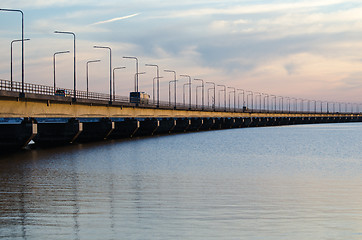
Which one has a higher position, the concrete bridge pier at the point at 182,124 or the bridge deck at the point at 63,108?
the bridge deck at the point at 63,108

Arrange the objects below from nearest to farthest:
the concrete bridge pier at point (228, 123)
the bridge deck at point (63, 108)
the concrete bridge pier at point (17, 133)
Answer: the bridge deck at point (63, 108)
the concrete bridge pier at point (17, 133)
the concrete bridge pier at point (228, 123)

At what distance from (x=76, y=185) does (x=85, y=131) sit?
53846 millimetres

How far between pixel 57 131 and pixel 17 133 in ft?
44.0

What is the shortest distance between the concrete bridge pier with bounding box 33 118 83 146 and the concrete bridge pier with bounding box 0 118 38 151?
10254 mm

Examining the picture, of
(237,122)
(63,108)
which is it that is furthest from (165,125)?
(237,122)

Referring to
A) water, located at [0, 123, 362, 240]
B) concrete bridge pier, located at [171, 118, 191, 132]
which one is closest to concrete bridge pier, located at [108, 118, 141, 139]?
concrete bridge pier, located at [171, 118, 191, 132]

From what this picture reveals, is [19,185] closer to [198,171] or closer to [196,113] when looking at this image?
[198,171]

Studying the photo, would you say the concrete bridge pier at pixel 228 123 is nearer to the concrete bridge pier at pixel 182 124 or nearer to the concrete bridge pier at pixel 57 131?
the concrete bridge pier at pixel 182 124

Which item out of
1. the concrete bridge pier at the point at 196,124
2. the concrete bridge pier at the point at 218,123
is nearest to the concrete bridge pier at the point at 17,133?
the concrete bridge pier at the point at 196,124

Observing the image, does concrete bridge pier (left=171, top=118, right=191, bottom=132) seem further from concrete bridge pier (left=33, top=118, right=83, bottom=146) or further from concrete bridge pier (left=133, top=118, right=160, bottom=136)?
concrete bridge pier (left=33, top=118, right=83, bottom=146)

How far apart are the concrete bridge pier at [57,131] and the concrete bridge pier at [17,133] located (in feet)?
33.6

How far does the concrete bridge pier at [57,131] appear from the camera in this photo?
64.9 meters

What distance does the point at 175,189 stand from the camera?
22594 mm

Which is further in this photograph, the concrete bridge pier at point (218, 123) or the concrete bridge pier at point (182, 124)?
the concrete bridge pier at point (218, 123)
